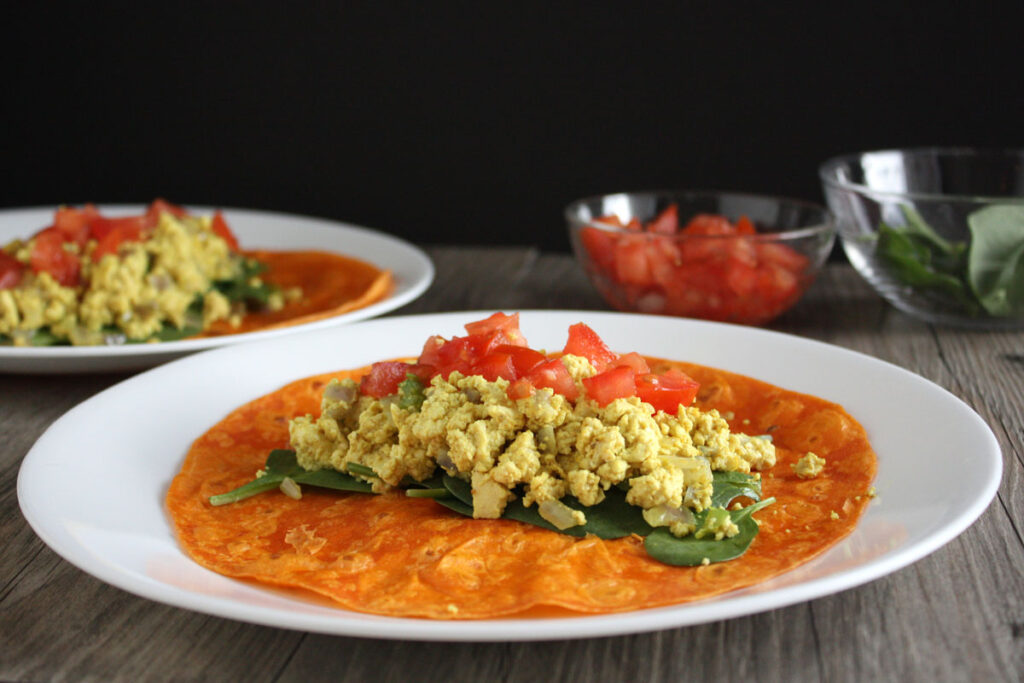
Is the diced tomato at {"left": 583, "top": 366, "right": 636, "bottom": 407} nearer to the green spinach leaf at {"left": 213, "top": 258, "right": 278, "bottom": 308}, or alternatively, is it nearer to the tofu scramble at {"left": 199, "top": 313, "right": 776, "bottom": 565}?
the tofu scramble at {"left": 199, "top": 313, "right": 776, "bottom": 565}

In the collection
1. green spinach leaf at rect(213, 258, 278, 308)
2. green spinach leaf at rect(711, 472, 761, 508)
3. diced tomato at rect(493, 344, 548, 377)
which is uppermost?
diced tomato at rect(493, 344, 548, 377)

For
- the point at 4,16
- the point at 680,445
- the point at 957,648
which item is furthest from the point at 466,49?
the point at 957,648

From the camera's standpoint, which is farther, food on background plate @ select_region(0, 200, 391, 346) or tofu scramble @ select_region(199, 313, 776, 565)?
food on background plate @ select_region(0, 200, 391, 346)

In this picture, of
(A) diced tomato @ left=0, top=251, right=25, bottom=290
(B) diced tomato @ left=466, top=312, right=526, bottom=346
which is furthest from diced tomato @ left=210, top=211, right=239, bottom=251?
(B) diced tomato @ left=466, top=312, right=526, bottom=346

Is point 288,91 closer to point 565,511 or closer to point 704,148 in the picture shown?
point 704,148

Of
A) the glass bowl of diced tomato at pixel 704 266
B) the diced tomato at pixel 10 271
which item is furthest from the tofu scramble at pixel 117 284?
the glass bowl of diced tomato at pixel 704 266

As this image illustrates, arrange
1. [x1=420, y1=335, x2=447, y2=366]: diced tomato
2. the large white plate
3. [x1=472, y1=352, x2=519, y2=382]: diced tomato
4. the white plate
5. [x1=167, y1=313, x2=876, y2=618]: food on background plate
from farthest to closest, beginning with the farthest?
the white plate < [x1=420, y1=335, x2=447, y2=366]: diced tomato < [x1=472, y1=352, x2=519, y2=382]: diced tomato < [x1=167, y1=313, x2=876, y2=618]: food on background plate < the large white plate
